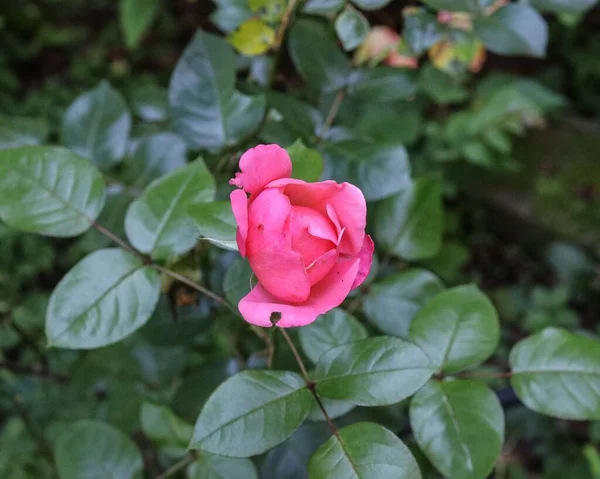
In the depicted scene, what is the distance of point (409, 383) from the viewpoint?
18.7 inches

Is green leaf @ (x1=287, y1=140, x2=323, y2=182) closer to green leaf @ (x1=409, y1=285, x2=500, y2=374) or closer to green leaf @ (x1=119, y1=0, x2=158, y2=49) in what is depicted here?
green leaf @ (x1=409, y1=285, x2=500, y2=374)

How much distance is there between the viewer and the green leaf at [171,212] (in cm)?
58

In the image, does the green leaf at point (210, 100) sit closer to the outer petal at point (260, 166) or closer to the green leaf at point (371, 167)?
the green leaf at point (371, 167)

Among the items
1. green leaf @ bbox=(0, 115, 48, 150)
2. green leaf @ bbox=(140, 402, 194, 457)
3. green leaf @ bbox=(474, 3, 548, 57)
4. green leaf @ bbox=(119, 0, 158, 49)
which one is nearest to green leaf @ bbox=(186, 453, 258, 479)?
green leaf @ bbox=(140, 402, 194, 457)

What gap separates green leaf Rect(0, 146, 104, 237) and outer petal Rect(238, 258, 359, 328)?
0.84 ft

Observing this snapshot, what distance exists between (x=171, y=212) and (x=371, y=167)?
0.81 feet

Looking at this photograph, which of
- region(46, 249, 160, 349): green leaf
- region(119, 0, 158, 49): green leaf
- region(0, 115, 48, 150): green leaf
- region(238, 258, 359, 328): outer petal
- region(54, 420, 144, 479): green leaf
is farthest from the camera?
region(119, 0, 158, 49): green leaf

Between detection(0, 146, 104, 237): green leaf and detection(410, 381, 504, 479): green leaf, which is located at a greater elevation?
detection(0, 146, 104, 237): green leaf

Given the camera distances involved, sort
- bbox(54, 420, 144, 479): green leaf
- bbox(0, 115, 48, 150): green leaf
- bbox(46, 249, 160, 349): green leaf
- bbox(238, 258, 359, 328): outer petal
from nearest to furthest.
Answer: bbox(238, 258, 359, 328): outer petal → bbox(46, 249, 160, 349): green leaf → bbox(54, 420, 144, 479): green leaf → bbox(0, 115, 48, 150): green leaf

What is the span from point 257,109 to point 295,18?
183mm

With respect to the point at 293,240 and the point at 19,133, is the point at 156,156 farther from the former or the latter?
the point at 293,240

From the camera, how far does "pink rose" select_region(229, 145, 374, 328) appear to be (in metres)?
0.43

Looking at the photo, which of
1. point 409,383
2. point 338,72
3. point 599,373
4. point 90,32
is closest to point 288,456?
point 409,383

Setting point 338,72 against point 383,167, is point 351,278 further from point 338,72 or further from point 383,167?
point 338,72
